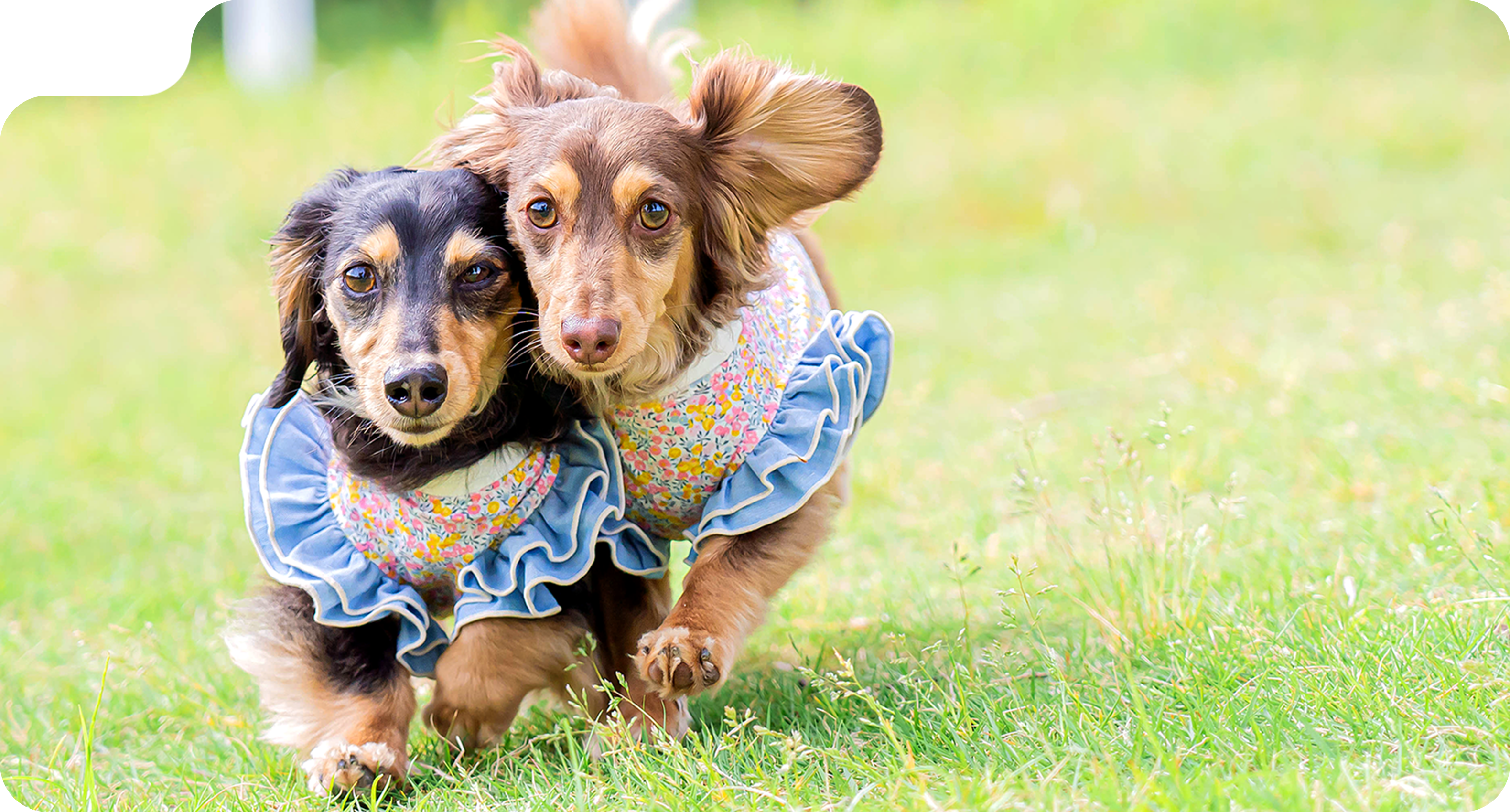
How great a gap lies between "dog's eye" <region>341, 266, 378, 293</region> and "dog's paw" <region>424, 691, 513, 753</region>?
775mm

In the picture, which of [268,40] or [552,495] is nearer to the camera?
[552,495]

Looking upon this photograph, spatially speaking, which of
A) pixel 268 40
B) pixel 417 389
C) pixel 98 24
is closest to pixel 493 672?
pixel 417 389

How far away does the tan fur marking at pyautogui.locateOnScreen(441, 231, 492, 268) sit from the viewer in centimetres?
252

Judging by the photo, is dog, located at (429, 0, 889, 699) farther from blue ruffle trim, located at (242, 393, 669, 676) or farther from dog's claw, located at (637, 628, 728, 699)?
blue ruffle trim, located at (242, 393, 669, 676)

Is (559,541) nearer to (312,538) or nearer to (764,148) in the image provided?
(312,538)

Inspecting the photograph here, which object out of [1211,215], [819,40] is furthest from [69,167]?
[1211,215]

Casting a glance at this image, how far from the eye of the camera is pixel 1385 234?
7844mm

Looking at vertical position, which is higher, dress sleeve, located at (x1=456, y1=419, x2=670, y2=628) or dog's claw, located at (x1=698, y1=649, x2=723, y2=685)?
dress sleeve, located at (x1=456, y1=419, x2=670, y2=628)

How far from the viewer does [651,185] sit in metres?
2.53

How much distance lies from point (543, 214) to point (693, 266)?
325 millimetres

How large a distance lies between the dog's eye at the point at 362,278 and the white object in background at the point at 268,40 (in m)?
10.6

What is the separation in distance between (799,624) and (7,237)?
8.39 meters

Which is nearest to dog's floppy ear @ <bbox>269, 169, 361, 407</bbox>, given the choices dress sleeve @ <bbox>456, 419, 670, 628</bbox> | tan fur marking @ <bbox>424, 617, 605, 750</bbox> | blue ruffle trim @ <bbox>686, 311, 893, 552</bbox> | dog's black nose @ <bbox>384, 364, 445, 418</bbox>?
dog's black nose @ <bbox>384, 364, 445, 418</bbox>

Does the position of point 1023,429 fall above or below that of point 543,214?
below
